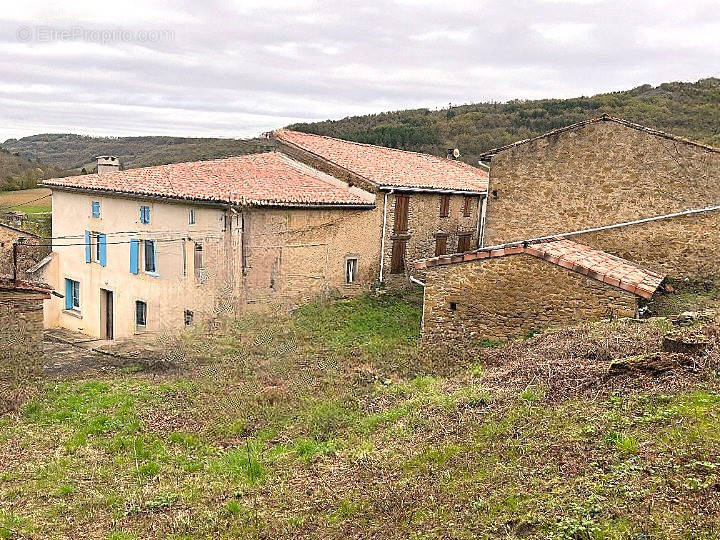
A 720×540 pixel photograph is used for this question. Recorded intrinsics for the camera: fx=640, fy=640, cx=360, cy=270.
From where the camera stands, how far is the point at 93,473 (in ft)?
25.6

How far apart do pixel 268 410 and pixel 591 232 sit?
9249mm

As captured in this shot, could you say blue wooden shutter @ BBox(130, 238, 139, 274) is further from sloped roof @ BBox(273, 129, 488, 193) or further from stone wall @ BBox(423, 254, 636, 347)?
stone wall @ BBox(423, 254, 636, 347)

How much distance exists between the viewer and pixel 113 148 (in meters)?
61.0

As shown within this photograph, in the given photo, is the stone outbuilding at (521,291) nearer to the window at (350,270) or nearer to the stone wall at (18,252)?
the window at (350,270)

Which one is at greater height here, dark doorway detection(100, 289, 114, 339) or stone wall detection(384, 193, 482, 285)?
stone wall detection(384, 193, 482, 285)

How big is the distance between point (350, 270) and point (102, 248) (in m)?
7.64

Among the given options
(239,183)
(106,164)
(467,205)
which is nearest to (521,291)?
(239,183)

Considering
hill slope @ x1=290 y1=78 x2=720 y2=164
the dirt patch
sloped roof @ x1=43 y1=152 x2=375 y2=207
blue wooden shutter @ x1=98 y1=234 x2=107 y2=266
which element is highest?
hill slope @ x1=290 y1=78 x2=720 y2=164

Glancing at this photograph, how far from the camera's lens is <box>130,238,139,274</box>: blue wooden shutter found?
720 inches

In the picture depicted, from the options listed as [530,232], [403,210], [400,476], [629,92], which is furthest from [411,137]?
[400,476]

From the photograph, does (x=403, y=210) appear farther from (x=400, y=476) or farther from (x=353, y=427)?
(x=400, y=476)

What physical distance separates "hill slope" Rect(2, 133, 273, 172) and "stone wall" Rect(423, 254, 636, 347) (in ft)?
93.3

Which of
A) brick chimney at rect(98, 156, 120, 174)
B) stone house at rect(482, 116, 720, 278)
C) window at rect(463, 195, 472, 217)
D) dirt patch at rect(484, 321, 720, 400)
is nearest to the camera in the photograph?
dirt patch at rect(484, 321, 720, 400)

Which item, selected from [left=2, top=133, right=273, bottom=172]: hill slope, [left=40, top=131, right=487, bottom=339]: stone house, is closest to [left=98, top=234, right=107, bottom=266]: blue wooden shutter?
[left=40, top=131, right=487, bottom=339]: stone house
